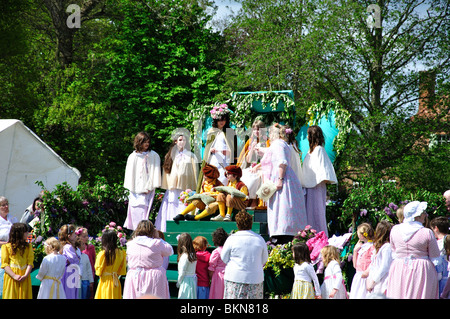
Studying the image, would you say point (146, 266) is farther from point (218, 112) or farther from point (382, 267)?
point (218, 112)

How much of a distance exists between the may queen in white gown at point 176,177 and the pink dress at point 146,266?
145 inches

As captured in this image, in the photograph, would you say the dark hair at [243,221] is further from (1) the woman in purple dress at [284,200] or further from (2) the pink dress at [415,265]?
(1) the woman in purple dress at [284,200]

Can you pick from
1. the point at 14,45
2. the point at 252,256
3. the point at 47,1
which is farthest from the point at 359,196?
the point at 47,1

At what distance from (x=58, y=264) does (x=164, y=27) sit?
51.5 ft

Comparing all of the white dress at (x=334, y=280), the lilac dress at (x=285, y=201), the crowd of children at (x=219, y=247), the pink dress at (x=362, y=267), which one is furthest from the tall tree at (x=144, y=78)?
the white dress at (x=334, y=280)

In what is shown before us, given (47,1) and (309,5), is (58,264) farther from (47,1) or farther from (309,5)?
(47,1)

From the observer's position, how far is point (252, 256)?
6.84 m

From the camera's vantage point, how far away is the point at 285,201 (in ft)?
31.6

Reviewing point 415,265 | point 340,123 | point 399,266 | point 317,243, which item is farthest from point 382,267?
point 340,123

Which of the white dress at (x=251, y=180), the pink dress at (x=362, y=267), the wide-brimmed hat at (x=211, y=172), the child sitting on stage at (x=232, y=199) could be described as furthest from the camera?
the white dress at (x=251, y=180)

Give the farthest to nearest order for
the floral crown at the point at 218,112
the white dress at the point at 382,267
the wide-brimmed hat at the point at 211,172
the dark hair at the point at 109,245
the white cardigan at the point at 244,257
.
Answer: the floral crown at the point at 218,112
the wide-brimmed hat at the point at 211,172
the dark hair at the point at 109,245
the white dress at the point at 382,267
the white cardigan at the point at 244,257

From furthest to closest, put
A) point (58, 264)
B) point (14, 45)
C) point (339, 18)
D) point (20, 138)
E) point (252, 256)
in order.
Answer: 1. point (14, 45)
2. point (339, 18)
3. point (20, 138)
4. point (58, 264)
5. point (252, 256)

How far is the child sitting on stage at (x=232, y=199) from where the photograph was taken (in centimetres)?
988

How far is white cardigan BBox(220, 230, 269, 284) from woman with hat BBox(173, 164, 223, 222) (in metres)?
3.29
